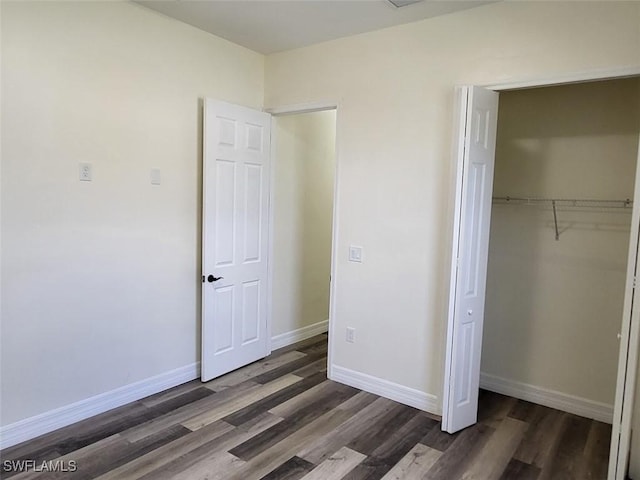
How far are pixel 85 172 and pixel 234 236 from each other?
1266mm

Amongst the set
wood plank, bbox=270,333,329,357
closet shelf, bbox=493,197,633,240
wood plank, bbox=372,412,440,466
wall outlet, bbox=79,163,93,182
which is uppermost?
wall outlet, bbox=79,163,93,182

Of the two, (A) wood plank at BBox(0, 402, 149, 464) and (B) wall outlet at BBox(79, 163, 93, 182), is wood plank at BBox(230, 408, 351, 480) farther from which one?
(B) wall outlet at BBox(79, 163, 93, 182)

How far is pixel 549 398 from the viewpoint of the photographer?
129 inches

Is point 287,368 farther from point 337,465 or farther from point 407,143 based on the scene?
point 407,143

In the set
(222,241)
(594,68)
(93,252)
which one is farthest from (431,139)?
(93,252)

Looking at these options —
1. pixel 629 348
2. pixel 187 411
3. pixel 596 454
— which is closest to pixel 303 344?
pixel 187 411

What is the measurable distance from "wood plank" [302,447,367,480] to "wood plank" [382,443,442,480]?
8.4 inches

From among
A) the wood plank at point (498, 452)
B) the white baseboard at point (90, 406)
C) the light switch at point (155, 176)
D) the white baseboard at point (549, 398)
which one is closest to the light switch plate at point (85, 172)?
the light switch at point (155, 176)

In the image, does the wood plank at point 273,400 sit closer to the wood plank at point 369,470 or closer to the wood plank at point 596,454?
the wood plank at point 369,470

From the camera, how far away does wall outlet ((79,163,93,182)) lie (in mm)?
2746

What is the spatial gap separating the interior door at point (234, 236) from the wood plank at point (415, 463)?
68.7 inches

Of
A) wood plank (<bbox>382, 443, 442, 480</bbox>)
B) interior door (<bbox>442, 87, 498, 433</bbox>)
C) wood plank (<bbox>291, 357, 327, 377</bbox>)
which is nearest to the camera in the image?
wood plank (<bbox>382, 443, 442, 480</bbox>)

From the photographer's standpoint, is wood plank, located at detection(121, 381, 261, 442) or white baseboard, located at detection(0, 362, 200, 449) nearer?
white baseboard, located at detection(0, 362, 200, 449)

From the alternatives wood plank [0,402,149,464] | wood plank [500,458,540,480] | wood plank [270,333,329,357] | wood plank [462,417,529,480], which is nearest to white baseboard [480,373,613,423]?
wood plank [462,417,529,480]
